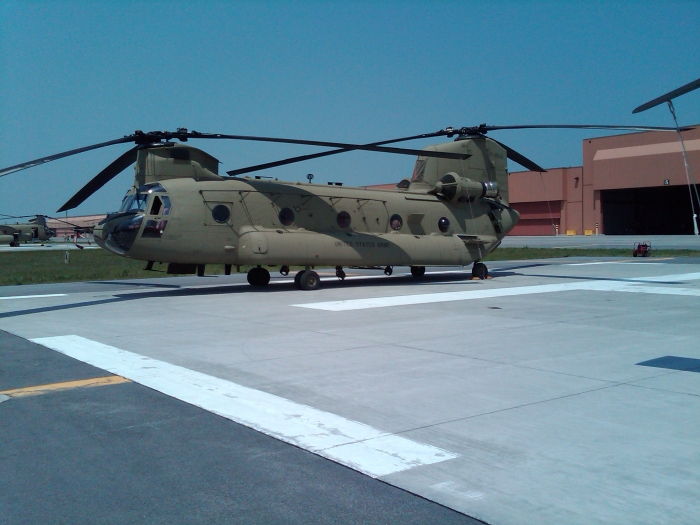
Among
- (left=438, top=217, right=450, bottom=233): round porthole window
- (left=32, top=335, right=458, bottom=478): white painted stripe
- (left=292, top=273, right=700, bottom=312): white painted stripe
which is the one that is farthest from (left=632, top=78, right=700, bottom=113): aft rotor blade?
(left=438, top=217, right=450, bottom=233): round porthole window

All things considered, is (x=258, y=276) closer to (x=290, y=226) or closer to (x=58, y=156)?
(x=290, y=226)

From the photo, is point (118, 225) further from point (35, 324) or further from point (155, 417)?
point (155, 417)

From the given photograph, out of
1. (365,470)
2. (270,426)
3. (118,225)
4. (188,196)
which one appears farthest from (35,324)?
(365,470)

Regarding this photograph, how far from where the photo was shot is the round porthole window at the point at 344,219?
58.9 feet

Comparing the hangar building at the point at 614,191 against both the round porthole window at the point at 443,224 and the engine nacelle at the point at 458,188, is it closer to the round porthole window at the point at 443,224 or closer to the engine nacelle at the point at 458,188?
the engine nacelle at the point at 458,188

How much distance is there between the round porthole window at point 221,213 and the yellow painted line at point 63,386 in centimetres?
886

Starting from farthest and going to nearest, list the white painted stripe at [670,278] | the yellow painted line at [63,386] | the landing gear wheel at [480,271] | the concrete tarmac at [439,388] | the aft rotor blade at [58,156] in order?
the landing gear wheel at [480,271] → the white painted stripe at [670,278] → the aft rotor blade at [58,156] → the yellow painted line at [63,386] → the concrete tarmac at [439,388]

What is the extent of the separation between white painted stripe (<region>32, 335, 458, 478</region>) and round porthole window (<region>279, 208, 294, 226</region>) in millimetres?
8930

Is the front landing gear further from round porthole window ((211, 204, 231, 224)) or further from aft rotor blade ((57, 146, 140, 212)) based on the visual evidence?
aft rotor blade ((57, 146, 140, 212))

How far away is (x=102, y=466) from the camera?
4516mm

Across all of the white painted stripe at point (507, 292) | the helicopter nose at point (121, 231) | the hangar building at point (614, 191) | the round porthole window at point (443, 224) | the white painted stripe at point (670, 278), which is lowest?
the white painted stripe at point (507, 292)

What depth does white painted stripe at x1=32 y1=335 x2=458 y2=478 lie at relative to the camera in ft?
15.1

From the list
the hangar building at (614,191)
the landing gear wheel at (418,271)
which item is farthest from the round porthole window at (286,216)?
the hangar building at (614,191)

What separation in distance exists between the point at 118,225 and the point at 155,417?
33.0 feet
